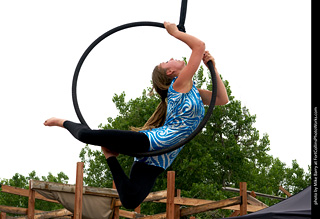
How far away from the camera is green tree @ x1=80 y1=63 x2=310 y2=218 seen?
2242cm

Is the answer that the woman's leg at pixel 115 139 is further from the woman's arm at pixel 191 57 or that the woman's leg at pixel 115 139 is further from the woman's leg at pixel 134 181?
the woman's arm at pixel 191 57

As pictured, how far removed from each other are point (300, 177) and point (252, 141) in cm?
804

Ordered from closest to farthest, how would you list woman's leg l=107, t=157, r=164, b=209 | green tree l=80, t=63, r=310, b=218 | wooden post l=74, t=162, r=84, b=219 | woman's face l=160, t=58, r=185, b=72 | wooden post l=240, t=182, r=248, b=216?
1. woman's leg l=107, t=157, r=164, b=209
2. woman's face l=160, t=58, r=185, b=72
3. wooden post l=240, t=182, r=248, b=216
4. wooden post l=74, t=162, r=84, b=219
5. green tree l=80, t=63, r=310, b=218

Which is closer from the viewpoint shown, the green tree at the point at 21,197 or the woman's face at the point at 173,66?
the woman's face at the point at 173,66

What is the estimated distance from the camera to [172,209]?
27.2ft

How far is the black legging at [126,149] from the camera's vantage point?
3.95 m

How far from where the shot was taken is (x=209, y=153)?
23.6 metres

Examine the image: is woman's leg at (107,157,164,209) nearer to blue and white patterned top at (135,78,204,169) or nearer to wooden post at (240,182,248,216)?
blue and white patterned top at (135,78,204,169)

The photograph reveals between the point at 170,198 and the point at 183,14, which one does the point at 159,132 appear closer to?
the point at 183,14

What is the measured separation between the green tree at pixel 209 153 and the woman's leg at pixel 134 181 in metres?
17.2

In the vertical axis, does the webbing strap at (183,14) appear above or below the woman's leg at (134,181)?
above

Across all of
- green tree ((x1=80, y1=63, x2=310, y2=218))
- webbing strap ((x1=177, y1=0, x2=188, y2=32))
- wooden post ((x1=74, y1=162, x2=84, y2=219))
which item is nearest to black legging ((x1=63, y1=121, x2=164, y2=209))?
webbing strap ((x1=177, y1=0, x2=188, y2=32))

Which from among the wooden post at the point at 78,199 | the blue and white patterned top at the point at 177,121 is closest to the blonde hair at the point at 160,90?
the blue and white patterned top at the point at 177,121

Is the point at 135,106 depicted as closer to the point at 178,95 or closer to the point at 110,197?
the point at 110,197
